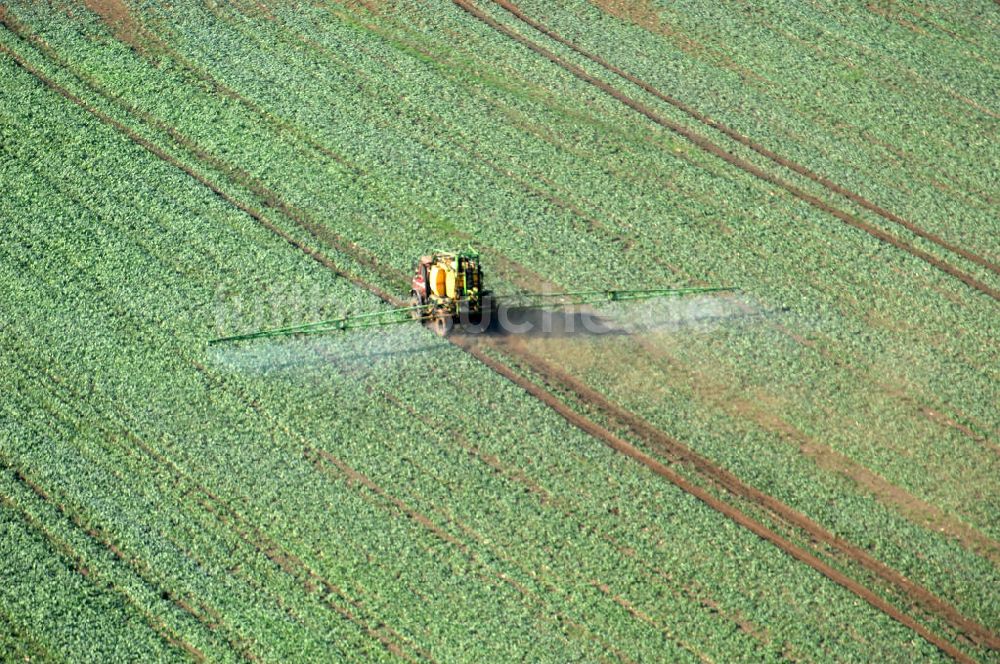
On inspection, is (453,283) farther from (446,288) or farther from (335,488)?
(335,488)

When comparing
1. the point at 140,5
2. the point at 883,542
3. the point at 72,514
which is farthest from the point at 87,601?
the point at 140,5

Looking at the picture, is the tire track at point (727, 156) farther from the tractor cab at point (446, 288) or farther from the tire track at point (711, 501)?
the tire track at point (711, 501)

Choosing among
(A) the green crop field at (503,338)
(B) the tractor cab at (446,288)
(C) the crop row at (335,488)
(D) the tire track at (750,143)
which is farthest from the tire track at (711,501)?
(D) the tire track at (750,143)

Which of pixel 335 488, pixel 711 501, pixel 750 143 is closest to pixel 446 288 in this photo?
pixel 335 488

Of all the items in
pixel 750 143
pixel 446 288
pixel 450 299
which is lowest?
pixel 450 299

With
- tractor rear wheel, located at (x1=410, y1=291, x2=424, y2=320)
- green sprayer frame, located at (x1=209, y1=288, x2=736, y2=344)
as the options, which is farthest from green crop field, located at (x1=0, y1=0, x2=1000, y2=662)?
tractor rear wheel, located at (x1=410, y1=291, x2=424, y2=320)
